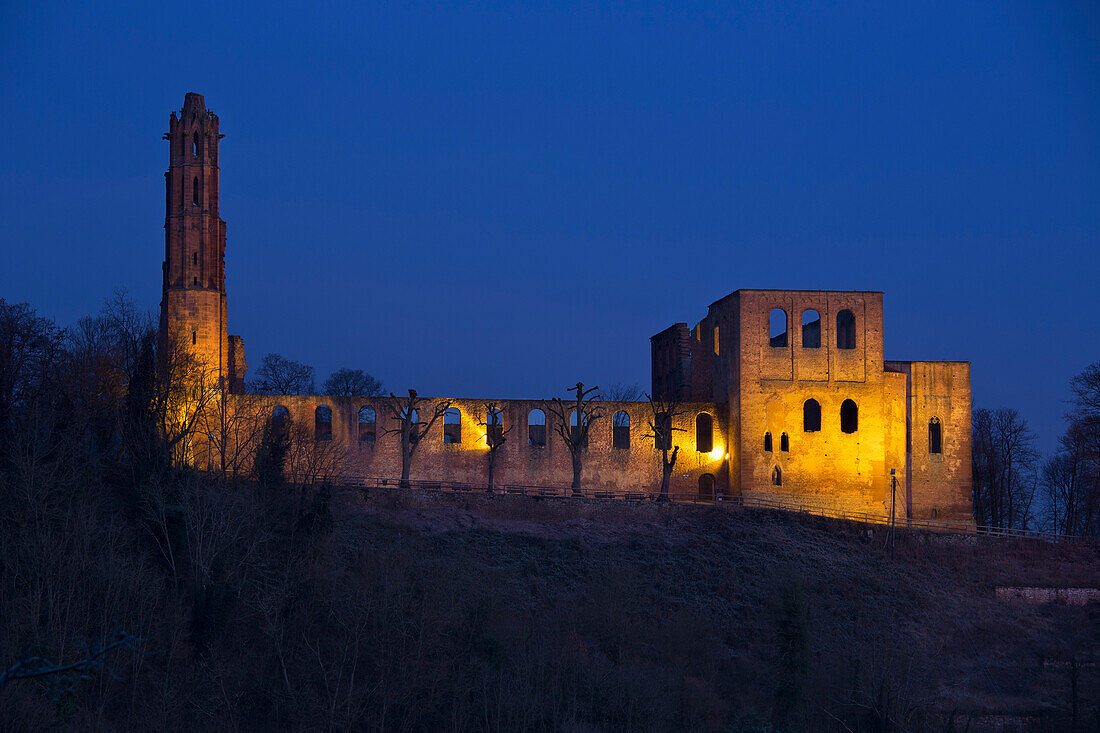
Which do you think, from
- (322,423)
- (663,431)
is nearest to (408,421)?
(322,423)

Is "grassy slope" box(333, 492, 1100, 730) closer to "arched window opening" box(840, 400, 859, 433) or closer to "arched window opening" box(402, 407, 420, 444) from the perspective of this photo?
"arched window opening" box(402, 407, 420, 444)

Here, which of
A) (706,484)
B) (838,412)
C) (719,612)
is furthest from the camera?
(706,484)

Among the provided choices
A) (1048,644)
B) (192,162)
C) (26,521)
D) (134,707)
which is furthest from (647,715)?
(192,162)

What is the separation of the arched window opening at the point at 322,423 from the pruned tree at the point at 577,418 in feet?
28.7

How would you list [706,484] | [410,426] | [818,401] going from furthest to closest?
Result: 1. [706,484]
2. [818,401]
3. [410,426]

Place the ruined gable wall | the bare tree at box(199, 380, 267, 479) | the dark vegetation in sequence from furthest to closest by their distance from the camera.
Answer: the ruined gable wall → the bare tree at box(199, 380, 267, 479) → the dark vegetation

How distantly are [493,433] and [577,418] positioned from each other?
338 cm

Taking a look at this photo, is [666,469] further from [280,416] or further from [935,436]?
[280,416]

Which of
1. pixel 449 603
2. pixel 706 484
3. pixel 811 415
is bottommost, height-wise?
pixel 449 603

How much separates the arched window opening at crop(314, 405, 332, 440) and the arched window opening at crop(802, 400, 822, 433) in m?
19.3

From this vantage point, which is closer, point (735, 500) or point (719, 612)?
point (719, 612)

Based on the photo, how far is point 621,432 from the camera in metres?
46.3

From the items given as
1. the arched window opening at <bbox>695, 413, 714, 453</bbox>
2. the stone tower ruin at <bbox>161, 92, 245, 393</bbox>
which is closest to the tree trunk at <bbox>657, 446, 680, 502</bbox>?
the arched window opening at <bbox>695, 413, 714, 453</bbox>

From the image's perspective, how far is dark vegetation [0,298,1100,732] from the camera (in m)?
25.8
